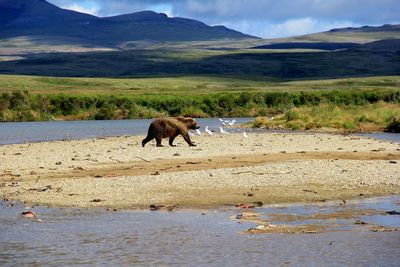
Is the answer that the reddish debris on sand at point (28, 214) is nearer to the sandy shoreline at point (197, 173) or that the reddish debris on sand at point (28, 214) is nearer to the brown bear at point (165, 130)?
the sandy shoreline at point (197, 173)

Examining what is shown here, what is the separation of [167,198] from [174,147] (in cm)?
1247

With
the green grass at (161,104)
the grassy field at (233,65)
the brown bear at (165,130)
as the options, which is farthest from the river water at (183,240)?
the grassy field at (233,65)

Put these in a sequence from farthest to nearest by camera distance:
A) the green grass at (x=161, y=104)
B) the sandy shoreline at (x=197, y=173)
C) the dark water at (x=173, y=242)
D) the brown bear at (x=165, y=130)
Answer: the green grass at (x=161, y=104), the brown bear at (x=165, y=130), the sandy shoreline at (x=197, y=173), the dark water at (x=173, y=242)

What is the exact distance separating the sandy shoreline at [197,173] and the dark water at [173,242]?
55.6 inches

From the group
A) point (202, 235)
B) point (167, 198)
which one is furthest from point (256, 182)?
point (202, 235)

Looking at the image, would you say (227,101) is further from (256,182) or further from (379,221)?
(379,221)

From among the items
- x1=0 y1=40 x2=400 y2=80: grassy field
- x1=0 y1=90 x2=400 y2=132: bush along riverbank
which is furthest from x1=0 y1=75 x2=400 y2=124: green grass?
x1=0 y1=40 x2=400 y2=80: grassy field

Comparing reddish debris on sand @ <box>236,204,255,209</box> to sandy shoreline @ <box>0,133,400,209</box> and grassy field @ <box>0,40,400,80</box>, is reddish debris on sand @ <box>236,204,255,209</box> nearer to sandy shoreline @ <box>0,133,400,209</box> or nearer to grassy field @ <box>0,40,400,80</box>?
sandy shoreline @ <box>0,133,400,209</box>

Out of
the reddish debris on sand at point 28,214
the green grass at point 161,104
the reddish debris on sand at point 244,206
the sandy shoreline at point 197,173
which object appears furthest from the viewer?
the green grass at point 161,104

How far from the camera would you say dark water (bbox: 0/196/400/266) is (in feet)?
40.3

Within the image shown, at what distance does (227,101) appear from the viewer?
68562 millimetres

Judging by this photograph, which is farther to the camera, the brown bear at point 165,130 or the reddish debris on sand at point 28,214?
the brown bear at point 165,130

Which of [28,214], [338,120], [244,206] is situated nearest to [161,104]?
[338,120]

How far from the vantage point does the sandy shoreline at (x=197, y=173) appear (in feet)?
59.0
